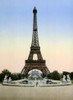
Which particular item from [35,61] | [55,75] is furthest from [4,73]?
[55,75]

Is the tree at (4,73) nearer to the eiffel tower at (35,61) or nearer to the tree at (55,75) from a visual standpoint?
the eiffel tower at (35,61)

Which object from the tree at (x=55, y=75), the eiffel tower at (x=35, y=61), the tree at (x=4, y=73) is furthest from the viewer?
the eiffel tower at (x=35, y=61)

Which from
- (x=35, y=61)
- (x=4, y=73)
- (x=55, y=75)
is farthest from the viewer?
(x=35, y=61)

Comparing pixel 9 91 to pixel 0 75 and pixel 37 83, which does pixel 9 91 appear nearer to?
pixel 37 83

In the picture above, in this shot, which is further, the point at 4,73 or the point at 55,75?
the point at 55,75

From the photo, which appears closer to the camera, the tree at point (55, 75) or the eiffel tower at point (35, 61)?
the tree at point (55, 75)

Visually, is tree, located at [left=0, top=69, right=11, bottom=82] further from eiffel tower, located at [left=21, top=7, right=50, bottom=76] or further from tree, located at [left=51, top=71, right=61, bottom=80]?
tree, located at [left=51, top=71, right=61, bottom=80]

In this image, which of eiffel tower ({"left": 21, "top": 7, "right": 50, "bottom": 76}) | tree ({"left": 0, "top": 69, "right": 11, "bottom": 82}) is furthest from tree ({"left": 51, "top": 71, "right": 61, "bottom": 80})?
tree ({"left": 0, "top": 69, "right": 11, "bottom": 82})

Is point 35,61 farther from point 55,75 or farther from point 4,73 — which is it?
point 4,73

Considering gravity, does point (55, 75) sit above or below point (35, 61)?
below

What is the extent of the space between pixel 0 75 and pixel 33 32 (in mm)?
3290

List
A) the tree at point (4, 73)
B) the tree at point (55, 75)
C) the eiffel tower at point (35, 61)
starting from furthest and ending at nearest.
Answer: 1. the eiffel tower at point (35, 61)
2. the tree at point (55, 75)
3. the tree at point (4, 73)

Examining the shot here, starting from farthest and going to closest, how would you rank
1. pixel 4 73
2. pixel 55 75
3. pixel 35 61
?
pixel 35 61 → pixel 55 75 → pixel 4 73

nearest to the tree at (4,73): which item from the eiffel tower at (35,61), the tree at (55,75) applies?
the eiffel tower at (35,61)
